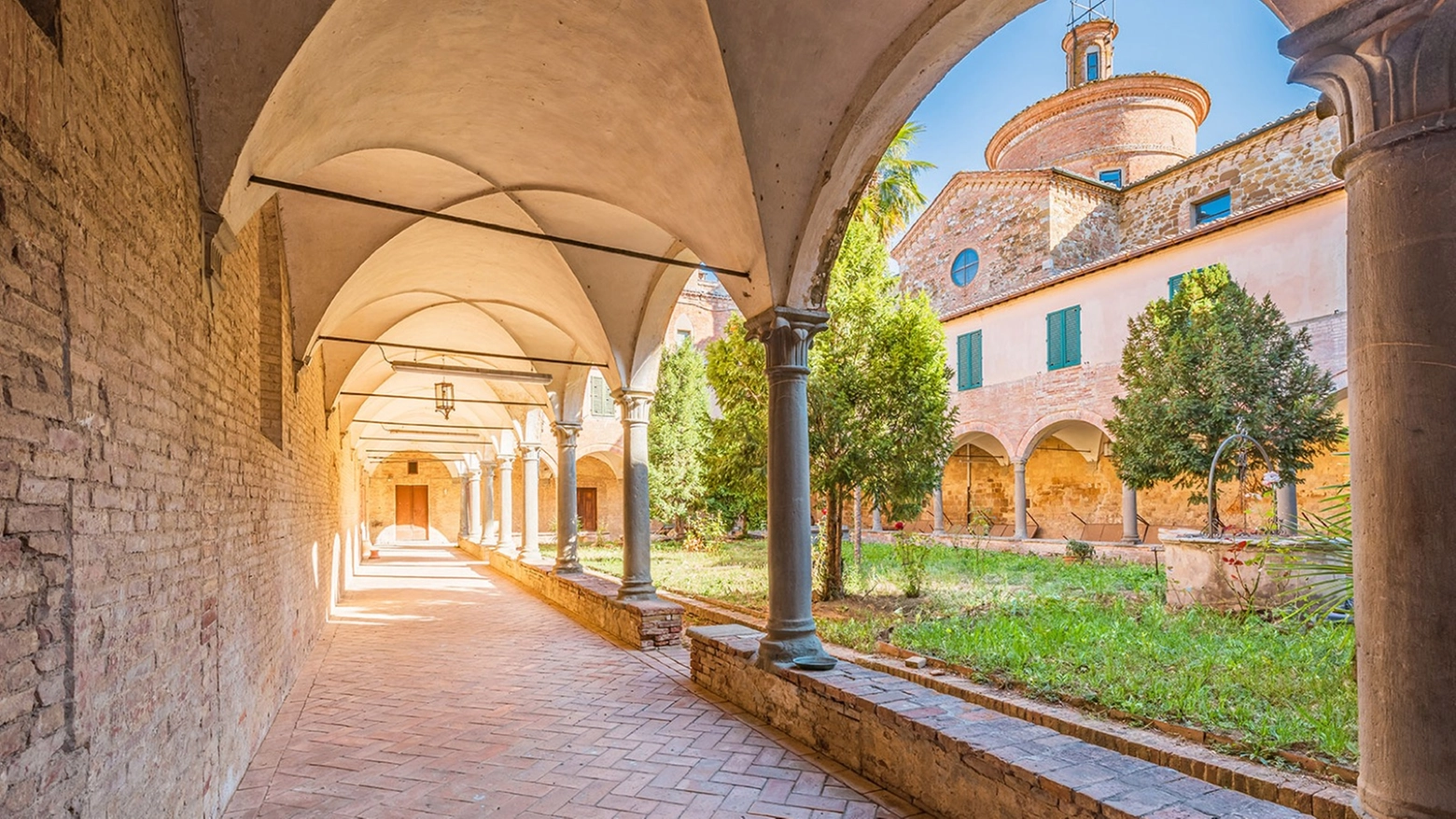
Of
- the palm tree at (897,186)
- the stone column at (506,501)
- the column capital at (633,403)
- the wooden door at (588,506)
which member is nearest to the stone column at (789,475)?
the column capital at (633,403)

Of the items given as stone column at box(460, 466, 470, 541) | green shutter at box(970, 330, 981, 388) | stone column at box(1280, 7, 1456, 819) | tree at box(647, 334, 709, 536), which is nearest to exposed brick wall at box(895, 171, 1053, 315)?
green shutter at box(970, 330, 981, 388)

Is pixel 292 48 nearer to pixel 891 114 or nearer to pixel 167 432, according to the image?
pixel 167 432

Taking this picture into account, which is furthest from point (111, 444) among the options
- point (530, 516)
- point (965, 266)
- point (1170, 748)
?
point (965, 266)

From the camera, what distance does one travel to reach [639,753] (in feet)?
14.8

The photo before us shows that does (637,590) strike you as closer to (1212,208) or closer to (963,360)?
(963,360)

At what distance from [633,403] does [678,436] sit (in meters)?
10.9

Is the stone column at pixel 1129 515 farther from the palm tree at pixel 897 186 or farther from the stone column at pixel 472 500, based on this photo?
the stone column at pixel 472 500

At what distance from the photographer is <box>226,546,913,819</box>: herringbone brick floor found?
3.82m

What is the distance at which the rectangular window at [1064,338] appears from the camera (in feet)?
53.0

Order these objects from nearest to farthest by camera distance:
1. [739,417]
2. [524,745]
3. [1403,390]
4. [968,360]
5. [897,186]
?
[1403,390] → [524,745] → [739,417] → [897,186] → [968,360]

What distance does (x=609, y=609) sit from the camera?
859cm

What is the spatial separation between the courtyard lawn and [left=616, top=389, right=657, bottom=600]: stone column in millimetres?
1757

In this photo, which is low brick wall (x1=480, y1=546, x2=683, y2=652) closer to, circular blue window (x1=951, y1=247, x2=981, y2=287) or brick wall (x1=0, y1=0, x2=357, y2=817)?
brick wall (x1=0, y1=0, x2=357, y2=817)

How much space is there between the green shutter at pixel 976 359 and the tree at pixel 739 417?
31.4 ft
